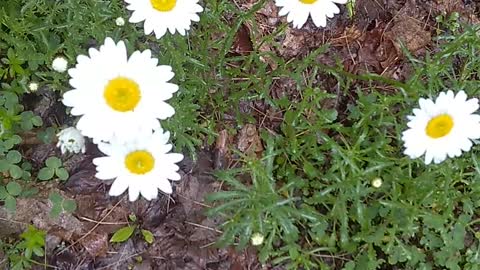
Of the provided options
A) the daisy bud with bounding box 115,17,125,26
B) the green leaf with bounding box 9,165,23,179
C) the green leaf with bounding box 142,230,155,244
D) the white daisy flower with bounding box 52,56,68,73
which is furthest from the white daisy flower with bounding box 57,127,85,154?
the green leaf with bounding box 142,230,155,244

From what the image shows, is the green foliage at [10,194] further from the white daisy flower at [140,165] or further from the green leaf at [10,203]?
the white daisy flower at [140,165]

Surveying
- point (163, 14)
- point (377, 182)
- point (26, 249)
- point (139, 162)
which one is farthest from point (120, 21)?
point (377, 182)

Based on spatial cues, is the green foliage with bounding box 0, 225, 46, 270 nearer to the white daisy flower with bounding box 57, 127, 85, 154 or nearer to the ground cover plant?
the ground cover plant

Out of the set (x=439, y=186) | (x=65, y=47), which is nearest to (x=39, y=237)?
(x=65, y=47)

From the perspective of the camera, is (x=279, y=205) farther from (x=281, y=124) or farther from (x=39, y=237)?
(x=39, y=237)

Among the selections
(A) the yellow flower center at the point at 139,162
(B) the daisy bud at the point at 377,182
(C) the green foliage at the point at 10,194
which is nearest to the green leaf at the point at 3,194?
(C) the green foliage at the point at 10,194

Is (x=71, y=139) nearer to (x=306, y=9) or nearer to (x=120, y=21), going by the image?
(x=120, y=21)

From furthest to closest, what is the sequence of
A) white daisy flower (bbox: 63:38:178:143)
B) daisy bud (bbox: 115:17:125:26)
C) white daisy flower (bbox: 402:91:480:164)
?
daisy bud (bbox: 115:17:125:26) < white daisy flower (bbox: 402:91:480:164) < white daisy flower (bbox: 63:38:178:143)
